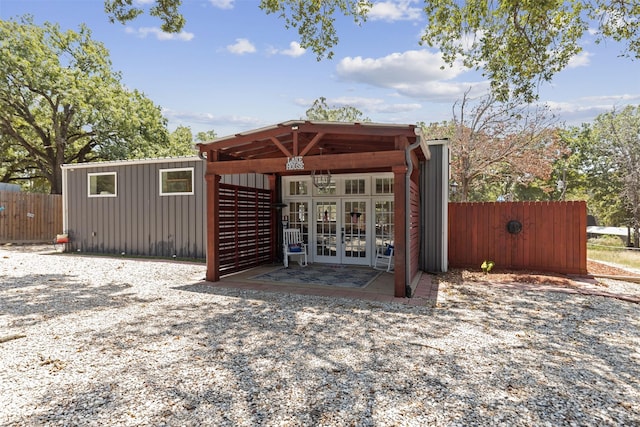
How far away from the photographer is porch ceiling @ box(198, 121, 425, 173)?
488 cm

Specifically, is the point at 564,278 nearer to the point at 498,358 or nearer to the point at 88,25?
the point at 498,358

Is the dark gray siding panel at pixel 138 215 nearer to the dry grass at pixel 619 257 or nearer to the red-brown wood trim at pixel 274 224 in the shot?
the red-brown wood trim at pixel 274 224

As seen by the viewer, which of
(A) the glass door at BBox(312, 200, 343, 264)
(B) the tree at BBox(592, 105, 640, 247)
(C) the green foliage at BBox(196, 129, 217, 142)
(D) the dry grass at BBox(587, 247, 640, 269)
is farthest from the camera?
(C) the green foliage at BBox(196, 129, 217, 142)

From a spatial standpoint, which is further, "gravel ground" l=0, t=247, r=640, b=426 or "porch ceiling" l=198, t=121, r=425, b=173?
"porch ceiling" l=198, t=121, r=425, b=173

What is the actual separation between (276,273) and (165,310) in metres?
2.66

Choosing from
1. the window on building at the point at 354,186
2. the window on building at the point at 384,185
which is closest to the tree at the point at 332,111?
the window on building at the point at 354,186

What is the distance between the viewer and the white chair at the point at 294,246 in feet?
24.7

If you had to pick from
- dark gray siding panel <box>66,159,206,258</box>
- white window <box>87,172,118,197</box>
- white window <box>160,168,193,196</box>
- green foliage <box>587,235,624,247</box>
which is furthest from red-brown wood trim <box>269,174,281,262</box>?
green foliage <box>587,235,624,247</box>

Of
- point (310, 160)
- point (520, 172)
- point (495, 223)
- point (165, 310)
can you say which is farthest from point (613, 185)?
point (165, 310)

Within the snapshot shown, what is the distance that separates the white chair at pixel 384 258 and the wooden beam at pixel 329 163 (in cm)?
254

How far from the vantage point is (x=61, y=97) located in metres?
15.9

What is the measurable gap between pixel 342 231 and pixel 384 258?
3.69 ft

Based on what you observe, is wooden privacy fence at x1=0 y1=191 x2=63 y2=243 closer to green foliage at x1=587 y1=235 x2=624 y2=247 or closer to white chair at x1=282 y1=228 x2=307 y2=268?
white chair at x1=282 y1=228 x2=307 y2=268

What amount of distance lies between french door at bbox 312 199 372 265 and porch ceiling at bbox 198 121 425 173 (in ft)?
4.53
